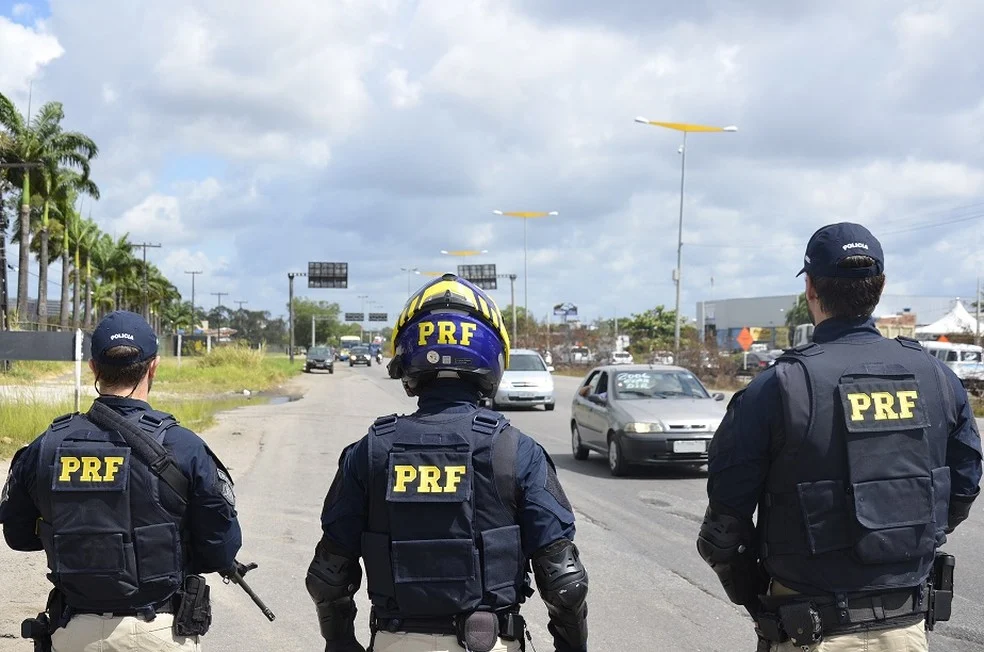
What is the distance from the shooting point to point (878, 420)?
298 cm

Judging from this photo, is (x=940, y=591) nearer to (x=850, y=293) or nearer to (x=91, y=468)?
(x=850, y=293)

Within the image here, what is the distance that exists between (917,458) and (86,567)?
2695 mm

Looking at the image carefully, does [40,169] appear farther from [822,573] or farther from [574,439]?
[822,573]

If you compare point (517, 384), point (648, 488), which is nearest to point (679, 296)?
point (517, 384)

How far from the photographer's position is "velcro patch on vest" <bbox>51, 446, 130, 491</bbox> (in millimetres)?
3193

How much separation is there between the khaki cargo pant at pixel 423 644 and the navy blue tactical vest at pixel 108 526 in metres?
0.97

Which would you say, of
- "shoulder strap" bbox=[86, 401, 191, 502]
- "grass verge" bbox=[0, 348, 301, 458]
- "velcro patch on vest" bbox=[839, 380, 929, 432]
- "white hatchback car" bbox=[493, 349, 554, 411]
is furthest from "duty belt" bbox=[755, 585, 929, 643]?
"white hatchback car" bbox=[493, 349, 554, 411]

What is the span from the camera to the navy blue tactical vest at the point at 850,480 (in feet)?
9.57

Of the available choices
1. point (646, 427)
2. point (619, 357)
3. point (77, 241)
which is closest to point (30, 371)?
point (646, 427)

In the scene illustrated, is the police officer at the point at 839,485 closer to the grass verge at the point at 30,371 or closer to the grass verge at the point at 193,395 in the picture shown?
the grass verge at the point at 193,395

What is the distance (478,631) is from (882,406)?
1.44m

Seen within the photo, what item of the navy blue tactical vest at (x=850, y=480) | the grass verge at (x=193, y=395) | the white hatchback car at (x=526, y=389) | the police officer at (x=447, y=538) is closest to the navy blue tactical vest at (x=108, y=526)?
the police officer at (x=447, y=538)

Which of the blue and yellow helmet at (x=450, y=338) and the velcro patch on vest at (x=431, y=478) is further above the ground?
the blue and yellow helmet at (x=450, y=338)

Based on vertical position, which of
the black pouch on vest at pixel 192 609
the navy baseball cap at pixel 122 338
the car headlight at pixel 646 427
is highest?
the navy baseball cap at pixel 122 338
